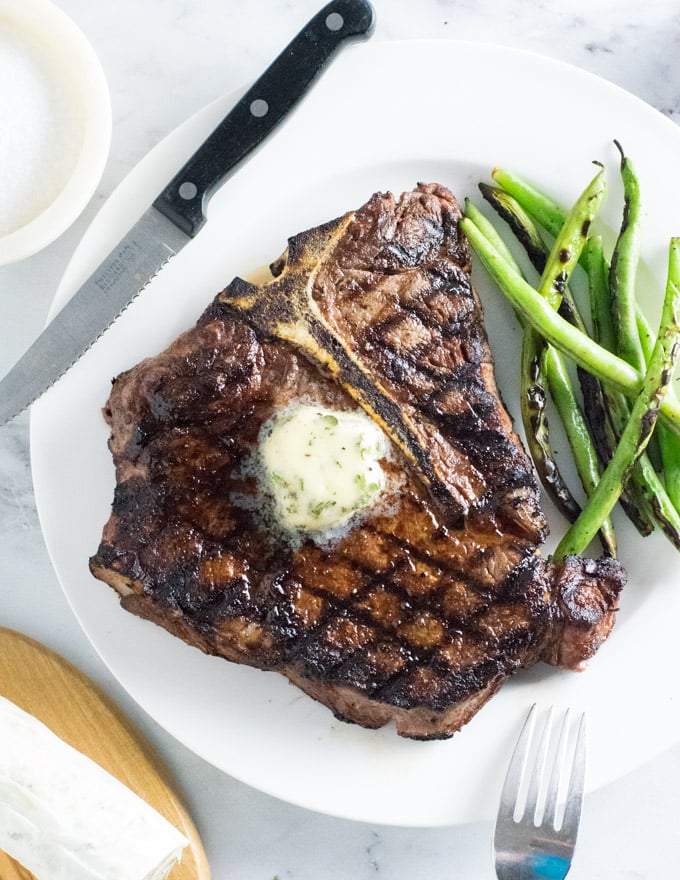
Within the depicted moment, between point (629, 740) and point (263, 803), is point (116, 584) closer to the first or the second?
point (263, 803)

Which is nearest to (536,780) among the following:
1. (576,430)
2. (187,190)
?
(576,430)

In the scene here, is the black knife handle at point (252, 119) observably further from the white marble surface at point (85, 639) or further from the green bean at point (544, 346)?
the green bean at point (544, 346)

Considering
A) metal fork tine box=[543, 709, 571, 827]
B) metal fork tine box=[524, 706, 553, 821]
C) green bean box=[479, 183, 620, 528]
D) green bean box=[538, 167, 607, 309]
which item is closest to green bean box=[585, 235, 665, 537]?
green bean box=[479, 183, 620, 528]

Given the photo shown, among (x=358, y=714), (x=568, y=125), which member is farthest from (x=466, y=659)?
(x=568, y=125)

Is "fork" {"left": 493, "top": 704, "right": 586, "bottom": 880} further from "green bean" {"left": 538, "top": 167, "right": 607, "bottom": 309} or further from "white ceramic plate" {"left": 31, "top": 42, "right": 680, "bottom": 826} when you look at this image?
"green bean" {"left": 538, "top": 167, "right": 607, "bottom": 309}

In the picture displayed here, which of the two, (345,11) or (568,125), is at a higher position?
(568,125)

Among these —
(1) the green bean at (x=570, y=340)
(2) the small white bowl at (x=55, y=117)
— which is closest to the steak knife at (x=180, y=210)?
(2) the small white bowl at (x=55, y=117)
